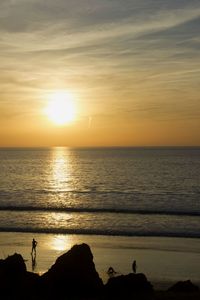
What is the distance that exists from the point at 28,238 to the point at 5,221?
39.1 feet

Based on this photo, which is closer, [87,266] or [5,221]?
[87,266]

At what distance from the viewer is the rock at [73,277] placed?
1978 centimetres

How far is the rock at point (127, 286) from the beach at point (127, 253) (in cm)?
844

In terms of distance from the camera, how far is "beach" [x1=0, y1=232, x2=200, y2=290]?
30.8 meters

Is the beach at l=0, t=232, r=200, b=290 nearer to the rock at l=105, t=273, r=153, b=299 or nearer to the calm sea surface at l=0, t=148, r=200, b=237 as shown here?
the calm sea surface at l=0, t=148, r=200, b=237

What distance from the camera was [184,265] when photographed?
109 feet

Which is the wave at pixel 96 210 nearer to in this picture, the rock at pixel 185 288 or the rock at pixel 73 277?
the rock at pixel 185 288

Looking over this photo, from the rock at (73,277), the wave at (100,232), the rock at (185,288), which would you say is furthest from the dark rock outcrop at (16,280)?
the wave at (100,232)

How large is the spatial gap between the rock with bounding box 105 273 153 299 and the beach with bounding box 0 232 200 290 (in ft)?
27.7

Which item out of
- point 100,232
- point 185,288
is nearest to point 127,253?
point 100,232

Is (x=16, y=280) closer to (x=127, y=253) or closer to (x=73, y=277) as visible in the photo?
(x=73, y=277)

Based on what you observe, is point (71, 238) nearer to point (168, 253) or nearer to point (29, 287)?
point (168, 253)

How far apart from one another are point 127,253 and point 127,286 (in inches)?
735

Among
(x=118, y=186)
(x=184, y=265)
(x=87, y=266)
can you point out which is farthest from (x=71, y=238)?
(x=118, y=186)
